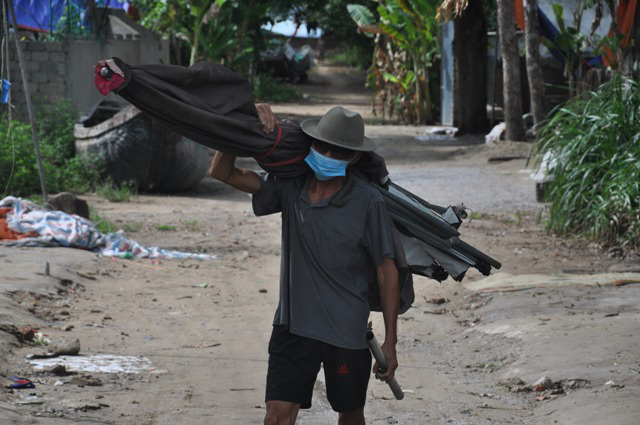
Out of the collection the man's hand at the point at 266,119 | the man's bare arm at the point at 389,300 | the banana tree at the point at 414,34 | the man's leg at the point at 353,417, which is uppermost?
the banana tree at the point at 414,34

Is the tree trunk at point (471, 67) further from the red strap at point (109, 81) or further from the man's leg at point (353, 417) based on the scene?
the red strap at point (109, 81)

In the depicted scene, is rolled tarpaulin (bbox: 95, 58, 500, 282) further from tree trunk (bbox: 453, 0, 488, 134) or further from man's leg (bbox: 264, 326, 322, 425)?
tree trunk (bbox: 453, 0, 488, 134)

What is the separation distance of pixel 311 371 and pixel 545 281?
510cm

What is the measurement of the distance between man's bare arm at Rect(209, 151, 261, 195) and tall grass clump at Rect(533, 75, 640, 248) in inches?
252

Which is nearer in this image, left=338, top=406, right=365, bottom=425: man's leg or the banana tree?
left=338, top=406, right=365, bottom=425: man's leg

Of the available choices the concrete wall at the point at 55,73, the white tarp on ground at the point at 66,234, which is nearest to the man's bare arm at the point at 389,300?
the white tarp on ground at the point at 66,234

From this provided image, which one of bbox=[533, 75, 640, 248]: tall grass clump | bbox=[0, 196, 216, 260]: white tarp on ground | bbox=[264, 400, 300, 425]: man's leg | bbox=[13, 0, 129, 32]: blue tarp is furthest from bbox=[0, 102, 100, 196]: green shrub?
bbox=[264, 400, 300, 425]: man's leg

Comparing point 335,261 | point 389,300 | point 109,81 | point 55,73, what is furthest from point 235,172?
point 55,73

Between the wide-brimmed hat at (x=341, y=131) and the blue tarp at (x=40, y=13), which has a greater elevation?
the blue tarp at (x=40, y=13)

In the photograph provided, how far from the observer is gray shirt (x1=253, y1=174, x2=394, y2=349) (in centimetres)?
420

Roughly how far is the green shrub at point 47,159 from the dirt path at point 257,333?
5.47 ft

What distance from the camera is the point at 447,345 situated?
299 inches

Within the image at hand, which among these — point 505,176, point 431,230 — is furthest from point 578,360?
point 505,176

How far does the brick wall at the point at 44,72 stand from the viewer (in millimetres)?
17312
